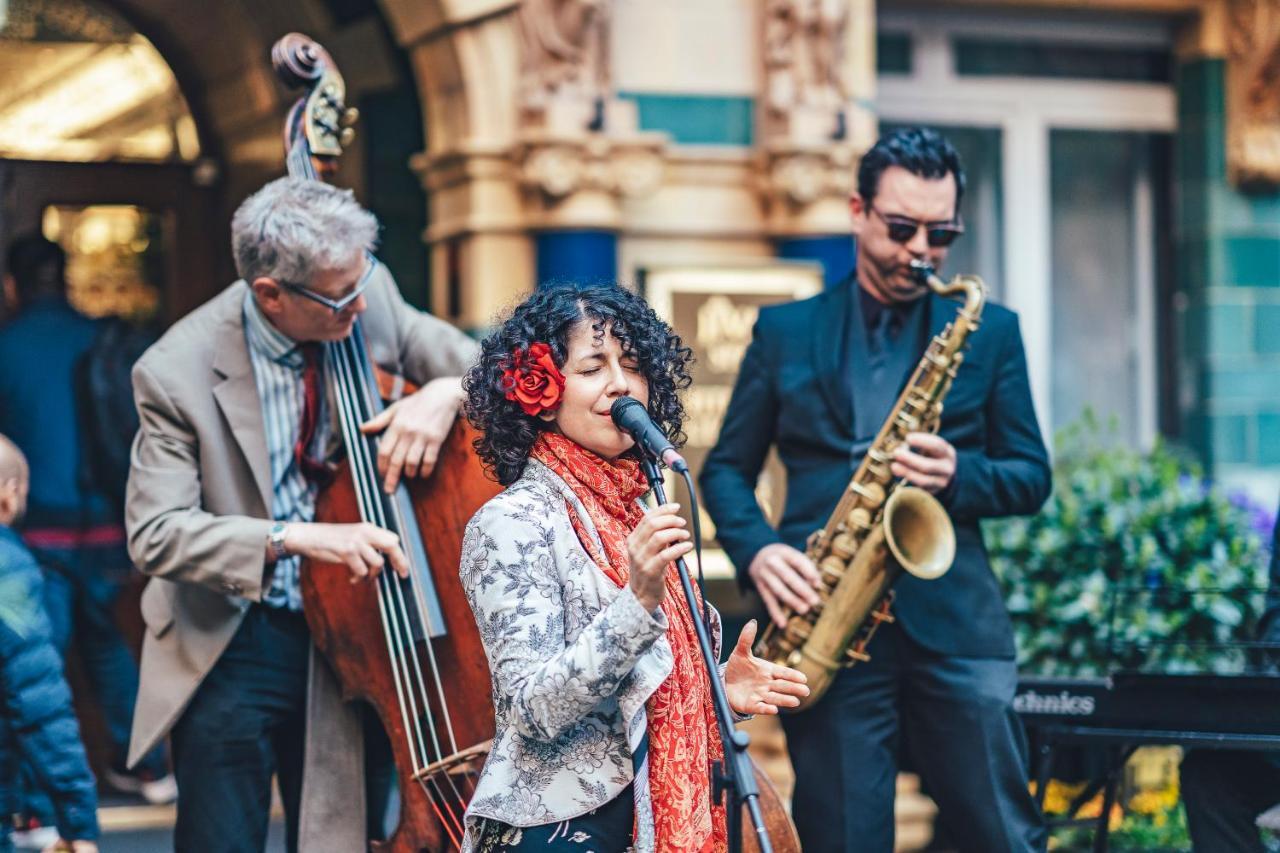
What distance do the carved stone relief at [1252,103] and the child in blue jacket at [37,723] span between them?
17.3ft

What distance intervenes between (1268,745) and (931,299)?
1.27 meters

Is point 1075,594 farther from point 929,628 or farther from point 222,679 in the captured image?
point 222,679

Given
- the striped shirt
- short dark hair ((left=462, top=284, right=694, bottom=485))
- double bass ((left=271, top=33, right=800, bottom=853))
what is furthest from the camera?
the striped shirt

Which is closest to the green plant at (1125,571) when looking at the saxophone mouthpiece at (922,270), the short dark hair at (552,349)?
the saxophone mouthpiece at (922,270)

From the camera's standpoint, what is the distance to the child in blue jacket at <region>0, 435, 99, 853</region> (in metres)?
3.92

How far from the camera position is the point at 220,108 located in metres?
7.49

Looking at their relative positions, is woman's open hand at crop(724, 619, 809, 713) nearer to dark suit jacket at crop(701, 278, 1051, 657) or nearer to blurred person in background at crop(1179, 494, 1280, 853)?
dark suit jacket at crop(701, 278, 1051, 657)

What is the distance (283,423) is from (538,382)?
3.34 ft

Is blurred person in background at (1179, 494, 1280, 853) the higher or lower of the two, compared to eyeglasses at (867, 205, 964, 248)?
lower

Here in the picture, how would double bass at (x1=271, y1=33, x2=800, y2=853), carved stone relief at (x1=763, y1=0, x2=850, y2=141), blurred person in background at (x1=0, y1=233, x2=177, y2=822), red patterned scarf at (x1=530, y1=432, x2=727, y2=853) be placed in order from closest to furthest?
red patterned scarf at (x1=530, y1=432, x2=727, y2=853)
double bass at (x1=271, y1=33, x2=800, y2=853)
blurred person in background at (x1=0, y1=233, x2=177, y2=822)
carved stone relief at (x1=763, y1=0, x2=850, y2=141)

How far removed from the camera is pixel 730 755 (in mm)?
2844

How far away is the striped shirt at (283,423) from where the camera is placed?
390cm

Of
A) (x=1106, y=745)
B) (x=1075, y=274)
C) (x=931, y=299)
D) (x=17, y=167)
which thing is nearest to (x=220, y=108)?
(x=17, y=167)

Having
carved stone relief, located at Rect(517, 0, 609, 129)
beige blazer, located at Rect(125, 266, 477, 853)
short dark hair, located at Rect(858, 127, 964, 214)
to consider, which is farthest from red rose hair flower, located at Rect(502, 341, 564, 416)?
carved stone relief, located at Rect(517, 0, 609, 129)
